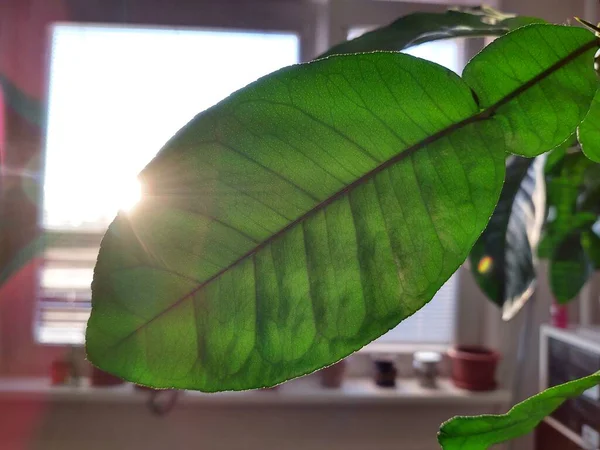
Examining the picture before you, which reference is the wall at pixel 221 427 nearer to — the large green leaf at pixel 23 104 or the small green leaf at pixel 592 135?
the large green leaf at pixel 23 104

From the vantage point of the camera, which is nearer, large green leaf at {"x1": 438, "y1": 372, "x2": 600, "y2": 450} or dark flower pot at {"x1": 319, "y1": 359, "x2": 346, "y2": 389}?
large green leaf at {"x1": 438, "y1": 372, "x2": 600, "y2": 450}

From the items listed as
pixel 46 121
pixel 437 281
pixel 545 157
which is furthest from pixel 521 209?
pixel 46 121

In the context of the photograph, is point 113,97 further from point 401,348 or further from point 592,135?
point 592,135

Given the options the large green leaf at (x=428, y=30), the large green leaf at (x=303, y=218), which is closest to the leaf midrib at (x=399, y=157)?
the large green leaf at (x=303, y=218)

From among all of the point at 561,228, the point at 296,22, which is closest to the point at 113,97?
the point at 296,22

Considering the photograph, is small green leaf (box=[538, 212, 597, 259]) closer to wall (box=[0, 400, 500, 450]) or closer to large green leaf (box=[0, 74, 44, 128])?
wall (box=[0, 400, 500, 450])

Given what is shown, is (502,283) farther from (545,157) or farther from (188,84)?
(188,84)

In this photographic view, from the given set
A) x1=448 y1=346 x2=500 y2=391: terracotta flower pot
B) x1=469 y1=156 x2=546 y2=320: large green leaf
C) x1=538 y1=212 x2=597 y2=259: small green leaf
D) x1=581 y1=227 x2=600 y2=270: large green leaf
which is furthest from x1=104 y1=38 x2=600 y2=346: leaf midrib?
x1=448 y1=346 x2=500 y2=391: terracotta flower pot
